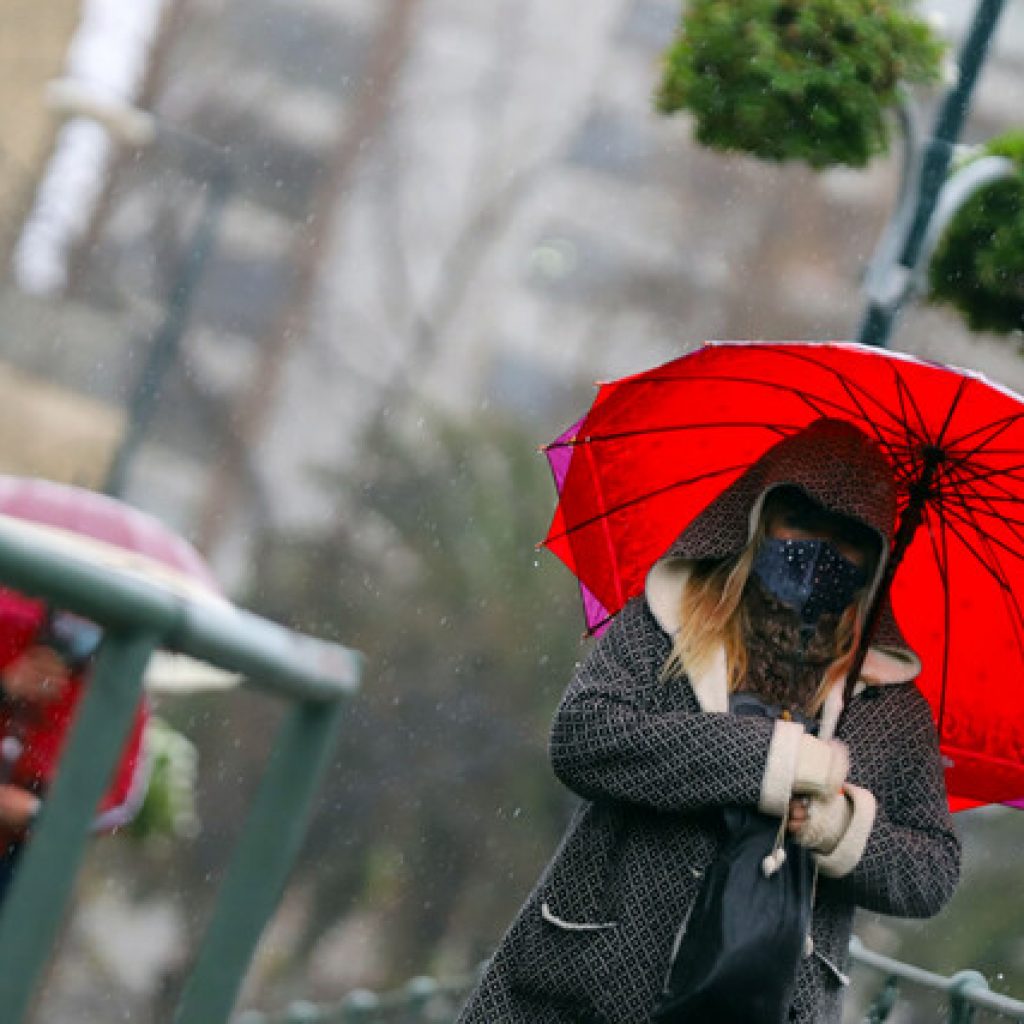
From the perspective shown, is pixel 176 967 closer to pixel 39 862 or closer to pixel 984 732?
pixel 984 732

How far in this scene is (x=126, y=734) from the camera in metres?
1.30

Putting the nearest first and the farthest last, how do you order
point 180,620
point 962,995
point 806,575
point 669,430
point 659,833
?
1. point 180,620
2. point 659,833
3. point 806,575
4. point 669,430
5. point 962,995

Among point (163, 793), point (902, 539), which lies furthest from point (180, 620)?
point (163, 793)

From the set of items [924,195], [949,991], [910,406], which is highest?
[924,195]

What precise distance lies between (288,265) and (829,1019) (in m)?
44.0

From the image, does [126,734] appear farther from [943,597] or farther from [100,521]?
[100,521]

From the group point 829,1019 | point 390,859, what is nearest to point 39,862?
point 829,1019

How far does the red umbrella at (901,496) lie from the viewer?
12.5 ft

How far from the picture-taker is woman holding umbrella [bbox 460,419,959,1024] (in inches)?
126

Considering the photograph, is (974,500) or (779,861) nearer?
(779,861)

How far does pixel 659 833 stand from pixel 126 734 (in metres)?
2.08

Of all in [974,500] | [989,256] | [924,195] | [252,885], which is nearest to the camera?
[252,885]

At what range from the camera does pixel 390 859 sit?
28703 mm

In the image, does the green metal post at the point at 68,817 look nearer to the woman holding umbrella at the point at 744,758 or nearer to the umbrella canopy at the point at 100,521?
the woman holding umbrella at the point at 744,758
